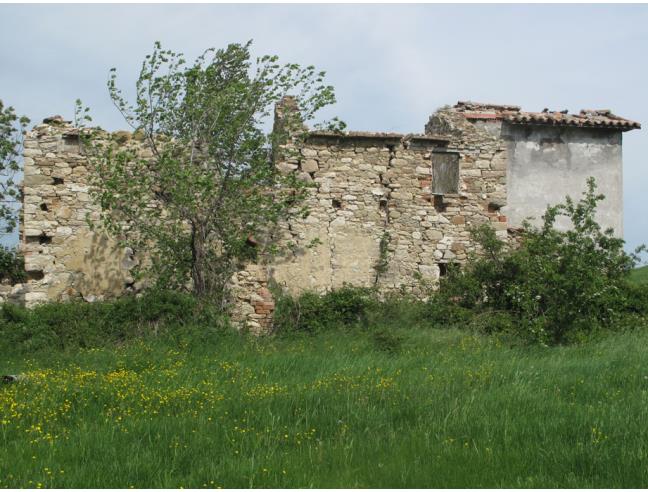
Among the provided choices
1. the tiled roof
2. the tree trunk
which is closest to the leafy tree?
the tree trunk

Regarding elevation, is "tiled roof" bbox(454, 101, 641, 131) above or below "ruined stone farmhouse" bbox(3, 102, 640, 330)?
above

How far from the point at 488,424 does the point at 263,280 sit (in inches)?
307

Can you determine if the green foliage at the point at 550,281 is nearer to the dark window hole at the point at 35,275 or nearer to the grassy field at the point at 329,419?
the grassy field at the point at 329,419

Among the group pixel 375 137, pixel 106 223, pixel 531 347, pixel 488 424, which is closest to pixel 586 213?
pixel 531 347

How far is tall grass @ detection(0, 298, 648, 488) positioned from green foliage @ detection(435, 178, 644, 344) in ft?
4.53

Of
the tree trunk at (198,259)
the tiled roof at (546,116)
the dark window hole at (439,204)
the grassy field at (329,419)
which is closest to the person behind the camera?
the grassy field at (329,419)

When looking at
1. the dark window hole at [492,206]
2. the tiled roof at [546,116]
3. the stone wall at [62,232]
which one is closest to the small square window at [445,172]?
the dark window hole at [492,206]

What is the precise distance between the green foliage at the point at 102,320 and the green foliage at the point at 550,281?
195 inches

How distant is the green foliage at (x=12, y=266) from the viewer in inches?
569

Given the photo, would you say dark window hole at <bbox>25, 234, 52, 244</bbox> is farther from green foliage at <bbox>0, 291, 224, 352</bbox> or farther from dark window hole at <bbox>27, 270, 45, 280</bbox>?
green foliage at <bbox>0, 291, 224, 352</bbox>

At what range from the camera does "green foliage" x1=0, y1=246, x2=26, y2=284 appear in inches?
569

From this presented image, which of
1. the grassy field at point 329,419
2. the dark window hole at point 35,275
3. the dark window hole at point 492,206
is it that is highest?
the dark window hole at point 492,206

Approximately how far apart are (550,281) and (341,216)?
428 cm

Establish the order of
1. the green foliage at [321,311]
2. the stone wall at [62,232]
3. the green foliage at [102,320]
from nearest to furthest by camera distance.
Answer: the green foliage at [102,320]
the green foliage at [321,311]
the stone wall at [62,232]
